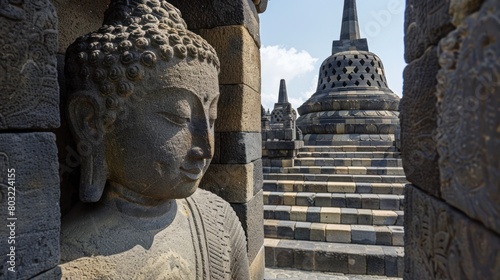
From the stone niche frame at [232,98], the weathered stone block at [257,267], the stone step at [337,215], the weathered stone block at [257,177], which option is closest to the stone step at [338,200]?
the stone step at [337,215]

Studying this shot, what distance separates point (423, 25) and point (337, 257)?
13.9ft

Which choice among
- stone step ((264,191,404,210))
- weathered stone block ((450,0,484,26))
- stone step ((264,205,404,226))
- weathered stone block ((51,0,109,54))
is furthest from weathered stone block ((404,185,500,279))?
stone step ((264,191,404,210))

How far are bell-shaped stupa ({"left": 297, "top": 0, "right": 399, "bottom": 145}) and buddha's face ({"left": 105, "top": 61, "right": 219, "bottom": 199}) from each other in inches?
367

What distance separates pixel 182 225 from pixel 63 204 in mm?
710

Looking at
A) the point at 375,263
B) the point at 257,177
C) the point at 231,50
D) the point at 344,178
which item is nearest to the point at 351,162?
the point at 344,178

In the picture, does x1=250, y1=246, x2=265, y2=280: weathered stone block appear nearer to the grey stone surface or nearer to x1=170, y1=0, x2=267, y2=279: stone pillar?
x1=170, y1=0, x2=267, y2=279: stone pillar

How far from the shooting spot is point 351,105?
1101cm

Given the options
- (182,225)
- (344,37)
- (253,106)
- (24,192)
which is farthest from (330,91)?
(24,192)

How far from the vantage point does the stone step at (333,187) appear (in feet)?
22.2

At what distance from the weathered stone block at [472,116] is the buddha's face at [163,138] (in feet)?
3.36

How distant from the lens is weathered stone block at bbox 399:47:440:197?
1.22m

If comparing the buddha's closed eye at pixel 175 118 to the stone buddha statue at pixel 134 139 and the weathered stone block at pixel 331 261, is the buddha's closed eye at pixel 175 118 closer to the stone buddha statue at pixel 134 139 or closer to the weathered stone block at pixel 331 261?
the stone buddha statue at pixel 134 139

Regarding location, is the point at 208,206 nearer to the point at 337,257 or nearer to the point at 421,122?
the point at 421,122

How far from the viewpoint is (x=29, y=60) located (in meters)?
1.08
